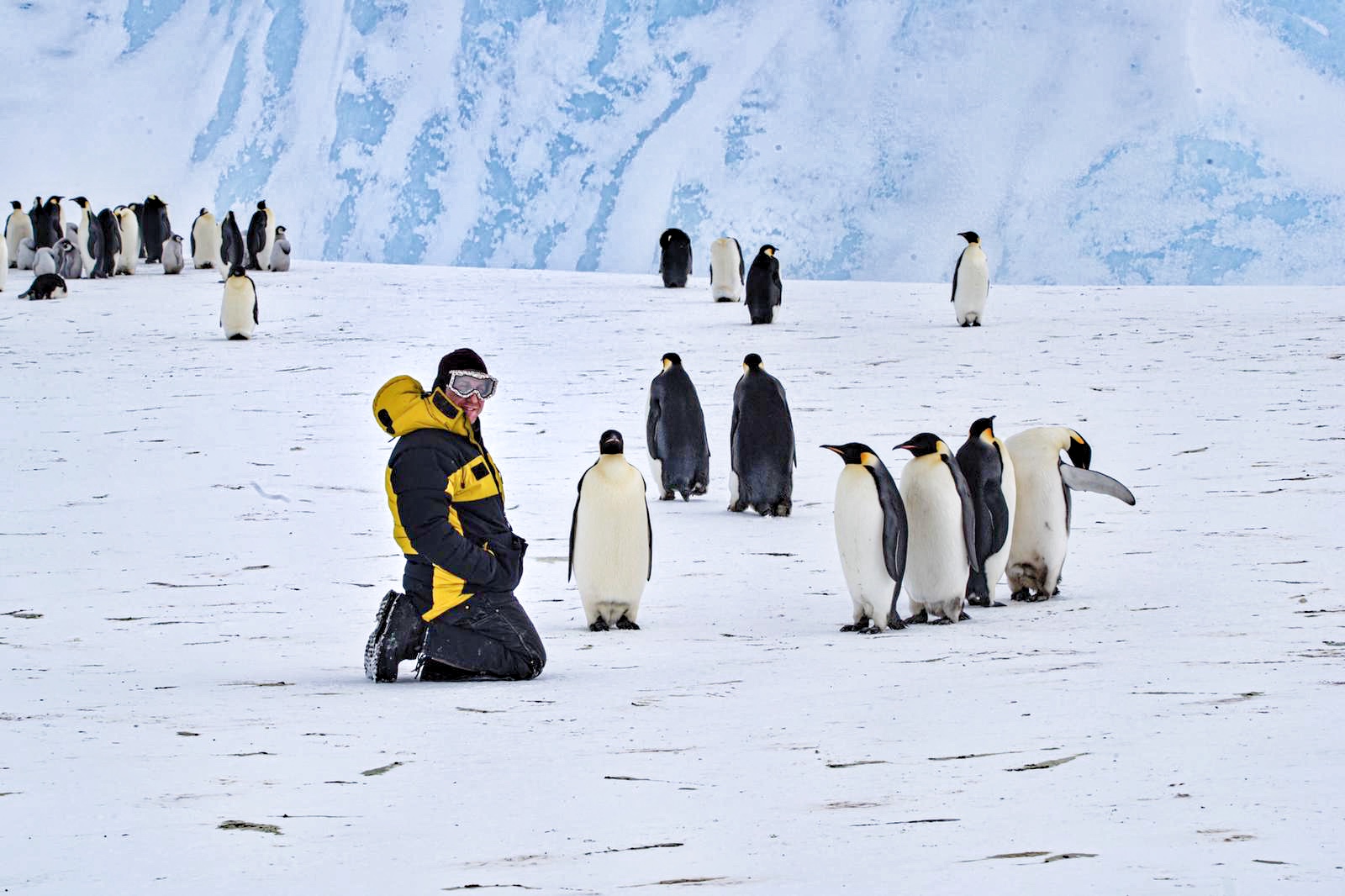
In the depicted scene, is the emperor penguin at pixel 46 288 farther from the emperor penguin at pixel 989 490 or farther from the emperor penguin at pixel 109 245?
the emperor penguin at pixel 989 490

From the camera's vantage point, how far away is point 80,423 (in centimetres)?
923

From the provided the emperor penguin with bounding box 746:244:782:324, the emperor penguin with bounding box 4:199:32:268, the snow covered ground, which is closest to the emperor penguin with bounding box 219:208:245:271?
the emperor penguin with bounding box 4:199:32:268

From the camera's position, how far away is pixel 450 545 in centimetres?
373

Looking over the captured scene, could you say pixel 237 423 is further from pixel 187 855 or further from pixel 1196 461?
pixel 187 855

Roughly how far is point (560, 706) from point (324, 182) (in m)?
30.3

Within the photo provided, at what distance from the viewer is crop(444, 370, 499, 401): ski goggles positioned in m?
A: 3.71

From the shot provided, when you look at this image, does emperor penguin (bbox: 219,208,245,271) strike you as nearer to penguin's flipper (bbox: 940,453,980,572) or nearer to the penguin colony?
the penguin colony

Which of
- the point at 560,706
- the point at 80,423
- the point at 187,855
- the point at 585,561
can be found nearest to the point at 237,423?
the point at 80,423

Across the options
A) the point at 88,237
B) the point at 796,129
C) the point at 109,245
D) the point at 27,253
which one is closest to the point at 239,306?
the point at 109,245

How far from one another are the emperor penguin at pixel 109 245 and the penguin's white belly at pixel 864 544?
14.6 metres

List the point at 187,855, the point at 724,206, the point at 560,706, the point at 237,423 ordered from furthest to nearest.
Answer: the point at 724,206 < the point at 237,423 < the point at 560,706 < the point at 187,855

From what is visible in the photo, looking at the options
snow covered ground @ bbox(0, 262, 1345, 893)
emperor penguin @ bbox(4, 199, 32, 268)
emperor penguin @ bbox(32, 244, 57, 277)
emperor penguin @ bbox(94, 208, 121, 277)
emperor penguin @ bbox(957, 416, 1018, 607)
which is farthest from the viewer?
emperor penguin @ bbox(4, 199, 32, 268)

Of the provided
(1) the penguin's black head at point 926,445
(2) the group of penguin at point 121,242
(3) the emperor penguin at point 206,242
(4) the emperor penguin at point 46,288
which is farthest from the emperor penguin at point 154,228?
(1) the penguin's black head at point 926,445

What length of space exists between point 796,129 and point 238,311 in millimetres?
20546
